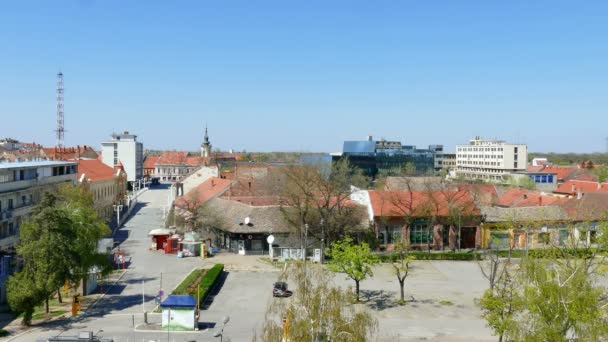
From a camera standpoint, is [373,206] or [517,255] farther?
[373,206]

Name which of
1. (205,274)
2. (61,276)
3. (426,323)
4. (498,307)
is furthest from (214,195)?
(498,307)

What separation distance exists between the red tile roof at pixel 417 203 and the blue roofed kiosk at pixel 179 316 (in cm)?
2613

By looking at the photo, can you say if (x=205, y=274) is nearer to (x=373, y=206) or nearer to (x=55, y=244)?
(x=55, y=244)

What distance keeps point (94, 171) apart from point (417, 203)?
147 ft

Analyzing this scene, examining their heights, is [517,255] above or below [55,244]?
below

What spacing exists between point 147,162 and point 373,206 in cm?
12121

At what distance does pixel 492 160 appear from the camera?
162 meters

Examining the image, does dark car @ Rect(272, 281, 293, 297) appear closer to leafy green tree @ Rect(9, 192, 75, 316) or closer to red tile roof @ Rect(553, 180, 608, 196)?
leafy green tree @ Rect(9, 192, 75, 316)

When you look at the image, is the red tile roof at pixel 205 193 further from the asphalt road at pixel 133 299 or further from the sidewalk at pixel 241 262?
the sidewalk at pixel 241 262

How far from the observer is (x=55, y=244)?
101 feet

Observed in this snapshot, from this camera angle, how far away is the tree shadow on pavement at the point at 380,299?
3450 centimetres

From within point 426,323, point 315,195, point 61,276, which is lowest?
point 426,323

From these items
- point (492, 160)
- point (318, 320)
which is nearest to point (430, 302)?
point (318, 320)

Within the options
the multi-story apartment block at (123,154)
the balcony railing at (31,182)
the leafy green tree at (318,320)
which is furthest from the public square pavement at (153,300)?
the multi-story apartment block at (123,154)
